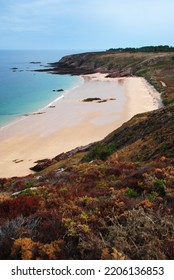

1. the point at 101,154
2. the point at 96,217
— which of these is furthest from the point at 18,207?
the point at 101,154

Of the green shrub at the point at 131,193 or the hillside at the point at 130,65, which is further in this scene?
the hillside at the point at 130,65

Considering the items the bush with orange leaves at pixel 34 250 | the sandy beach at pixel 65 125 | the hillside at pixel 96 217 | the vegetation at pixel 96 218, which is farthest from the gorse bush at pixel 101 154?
the bush with orange leaves at pixel 34 250

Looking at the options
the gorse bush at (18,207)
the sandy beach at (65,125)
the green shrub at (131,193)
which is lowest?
the sandy beach at (65,125)

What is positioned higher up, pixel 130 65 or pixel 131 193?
pixel 130 65

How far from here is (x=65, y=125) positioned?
4509 cm

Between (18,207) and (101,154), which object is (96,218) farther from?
(101,154)

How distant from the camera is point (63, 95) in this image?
74.6 meters

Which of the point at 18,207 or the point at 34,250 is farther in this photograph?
the point at 18,207

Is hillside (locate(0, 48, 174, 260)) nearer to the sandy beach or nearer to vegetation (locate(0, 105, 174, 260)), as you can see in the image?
vegetation (locate(0, 105, 174, 260))

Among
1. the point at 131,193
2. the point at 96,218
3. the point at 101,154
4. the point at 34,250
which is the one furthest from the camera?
the point at 101,154

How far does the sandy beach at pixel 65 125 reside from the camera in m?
32.4

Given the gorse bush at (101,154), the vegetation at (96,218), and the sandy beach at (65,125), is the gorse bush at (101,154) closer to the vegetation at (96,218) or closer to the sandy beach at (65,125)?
the vegetation at (96,218)

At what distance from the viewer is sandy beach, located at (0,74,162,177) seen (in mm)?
32406

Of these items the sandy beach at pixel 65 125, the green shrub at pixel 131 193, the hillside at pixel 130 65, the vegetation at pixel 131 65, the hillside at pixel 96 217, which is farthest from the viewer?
the hillside at pixel 130 65
